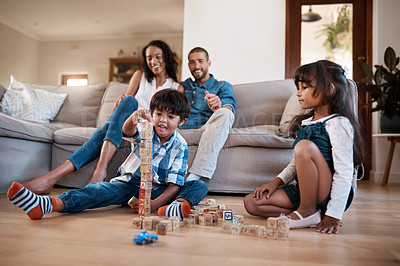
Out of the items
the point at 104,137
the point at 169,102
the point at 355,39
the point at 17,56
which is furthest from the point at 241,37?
the point at 17,56

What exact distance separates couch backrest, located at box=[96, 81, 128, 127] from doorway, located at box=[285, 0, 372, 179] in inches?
76.6

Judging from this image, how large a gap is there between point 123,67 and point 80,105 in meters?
4.22

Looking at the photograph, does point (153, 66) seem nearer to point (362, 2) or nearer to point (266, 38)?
point (266, 38)

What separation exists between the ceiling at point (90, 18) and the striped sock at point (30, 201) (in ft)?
15.7

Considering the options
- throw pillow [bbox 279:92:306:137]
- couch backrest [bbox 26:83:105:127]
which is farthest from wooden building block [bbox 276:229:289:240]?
couch backrest [bbox 26:83:105:127]

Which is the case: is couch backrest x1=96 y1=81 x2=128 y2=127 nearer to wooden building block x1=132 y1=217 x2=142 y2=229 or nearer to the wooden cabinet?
wooden building block x1=132 y1=217 x2=142 y2=229

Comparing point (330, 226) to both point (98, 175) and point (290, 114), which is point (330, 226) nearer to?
point (290, 114)

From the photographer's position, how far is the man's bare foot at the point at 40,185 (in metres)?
1.66

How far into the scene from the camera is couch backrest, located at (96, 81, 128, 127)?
8.93 ft

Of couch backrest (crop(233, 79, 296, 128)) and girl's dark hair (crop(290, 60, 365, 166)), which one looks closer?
girl's dark hair (crop(290, 60, 365, 166))

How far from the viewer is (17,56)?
6.82 metres

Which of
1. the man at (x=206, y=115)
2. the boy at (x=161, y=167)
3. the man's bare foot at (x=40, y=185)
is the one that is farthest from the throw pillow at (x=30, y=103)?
the boy at (x=161, y=167)

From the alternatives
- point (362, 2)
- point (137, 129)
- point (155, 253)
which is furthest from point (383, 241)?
point (362, 2)

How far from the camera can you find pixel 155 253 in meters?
0.81
